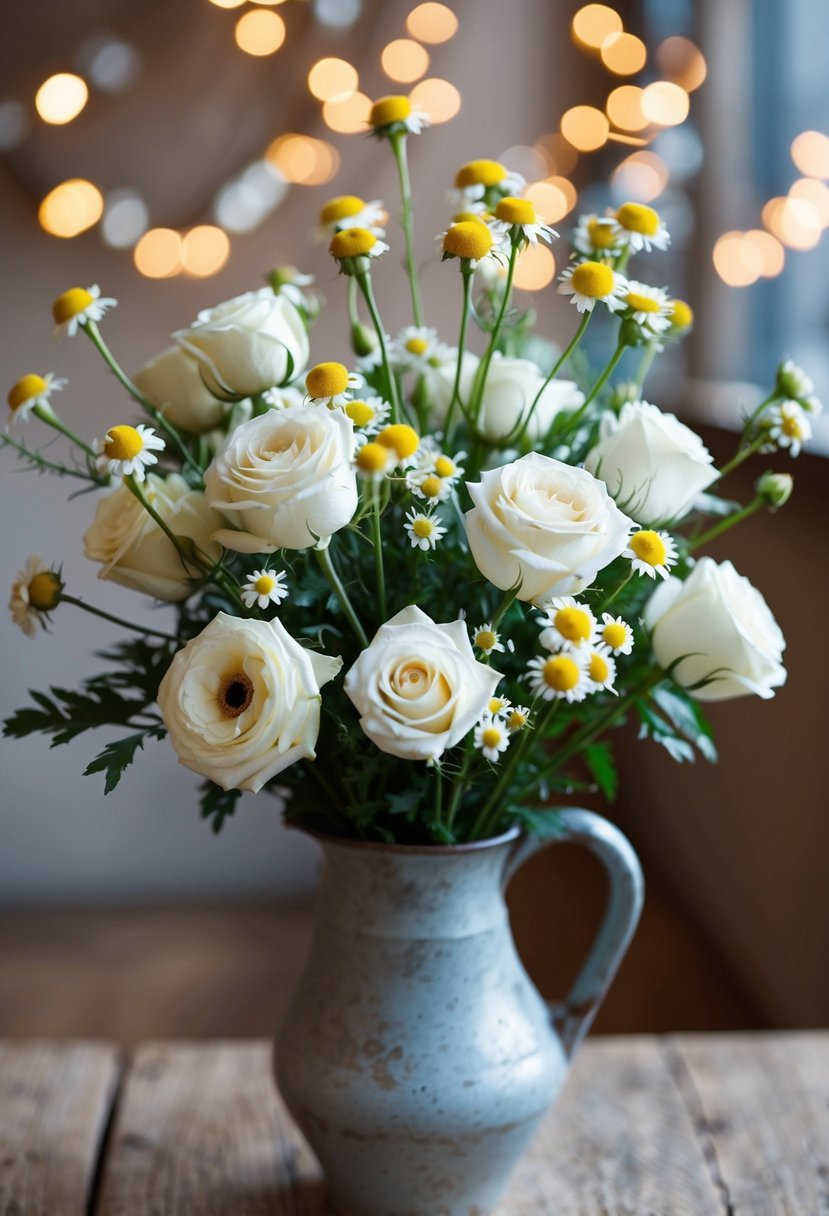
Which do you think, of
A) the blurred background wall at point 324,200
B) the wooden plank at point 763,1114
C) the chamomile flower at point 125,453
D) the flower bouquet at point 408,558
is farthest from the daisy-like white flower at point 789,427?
the blurred background wall at point 324,200

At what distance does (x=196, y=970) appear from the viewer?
7.11ft

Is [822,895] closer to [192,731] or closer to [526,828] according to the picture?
[526,828]

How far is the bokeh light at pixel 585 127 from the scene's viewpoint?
2.30 metres

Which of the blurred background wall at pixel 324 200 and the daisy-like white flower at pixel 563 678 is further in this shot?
the blurred background wall at pixel 324 200

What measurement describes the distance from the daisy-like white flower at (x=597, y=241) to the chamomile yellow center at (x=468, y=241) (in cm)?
11

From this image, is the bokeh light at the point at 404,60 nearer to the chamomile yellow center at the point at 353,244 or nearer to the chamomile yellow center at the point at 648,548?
the chamomile yellow center at the point at 353,244

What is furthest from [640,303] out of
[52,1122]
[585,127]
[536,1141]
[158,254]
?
[585,127]

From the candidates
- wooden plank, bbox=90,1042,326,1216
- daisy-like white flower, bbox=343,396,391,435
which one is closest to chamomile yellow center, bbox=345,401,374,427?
daisy-like white flower, bbox=343,396,391,435

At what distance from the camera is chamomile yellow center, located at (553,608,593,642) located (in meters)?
0.55

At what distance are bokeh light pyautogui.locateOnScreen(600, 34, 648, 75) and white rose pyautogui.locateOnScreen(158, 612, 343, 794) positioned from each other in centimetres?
202

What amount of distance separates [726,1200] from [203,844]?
1658mm

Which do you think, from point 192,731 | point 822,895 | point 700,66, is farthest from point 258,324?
point 700,66

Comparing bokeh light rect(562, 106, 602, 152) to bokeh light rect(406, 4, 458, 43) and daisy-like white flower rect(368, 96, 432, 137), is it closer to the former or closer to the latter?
bokeh light rect(406, 4, 458, 43)

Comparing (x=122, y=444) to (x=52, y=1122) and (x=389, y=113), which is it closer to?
(x=389, y=113)
